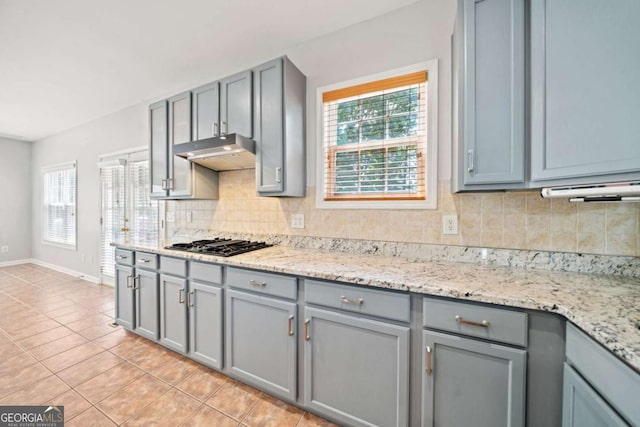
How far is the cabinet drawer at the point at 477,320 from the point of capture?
104 cm

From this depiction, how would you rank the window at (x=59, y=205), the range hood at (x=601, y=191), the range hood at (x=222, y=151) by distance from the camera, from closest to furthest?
1. the range hood at (x=601, y=191)
2. the range hood at (x=222, y=151)
3. the window at (x=59, y=205)

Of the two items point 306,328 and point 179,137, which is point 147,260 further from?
point 306,328

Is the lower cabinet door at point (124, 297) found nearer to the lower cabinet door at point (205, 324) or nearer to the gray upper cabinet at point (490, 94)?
the lower cabinet door at point (205, 324)

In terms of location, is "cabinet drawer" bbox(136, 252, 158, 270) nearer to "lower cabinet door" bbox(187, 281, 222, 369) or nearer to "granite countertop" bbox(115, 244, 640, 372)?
"lower cabinet door" bbox(187, 281, 222, 369)

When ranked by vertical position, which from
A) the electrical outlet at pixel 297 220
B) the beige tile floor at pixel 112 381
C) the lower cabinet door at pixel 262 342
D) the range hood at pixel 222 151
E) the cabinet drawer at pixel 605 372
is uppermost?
the range hood at pixel 222 151

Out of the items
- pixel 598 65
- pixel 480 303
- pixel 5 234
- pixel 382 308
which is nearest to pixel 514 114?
pixel 598 65

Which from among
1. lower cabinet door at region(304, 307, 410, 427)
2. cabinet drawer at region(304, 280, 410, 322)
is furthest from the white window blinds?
lower cabinet door at region(304, 307, 410, 427)

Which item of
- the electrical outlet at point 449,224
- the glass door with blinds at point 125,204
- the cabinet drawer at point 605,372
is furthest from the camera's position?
the glass door with blinds at point 125,204

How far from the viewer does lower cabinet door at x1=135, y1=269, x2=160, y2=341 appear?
2.24m

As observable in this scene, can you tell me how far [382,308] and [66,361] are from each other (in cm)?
270

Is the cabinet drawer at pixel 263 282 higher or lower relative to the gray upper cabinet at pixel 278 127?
lower

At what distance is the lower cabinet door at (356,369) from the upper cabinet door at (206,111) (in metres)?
1.89

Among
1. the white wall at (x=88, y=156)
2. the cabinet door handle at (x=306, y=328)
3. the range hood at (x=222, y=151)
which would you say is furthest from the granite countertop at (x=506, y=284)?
the white wall at (x=88, y=156)

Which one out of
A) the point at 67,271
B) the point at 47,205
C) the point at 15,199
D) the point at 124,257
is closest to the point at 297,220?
the point at 124,257
